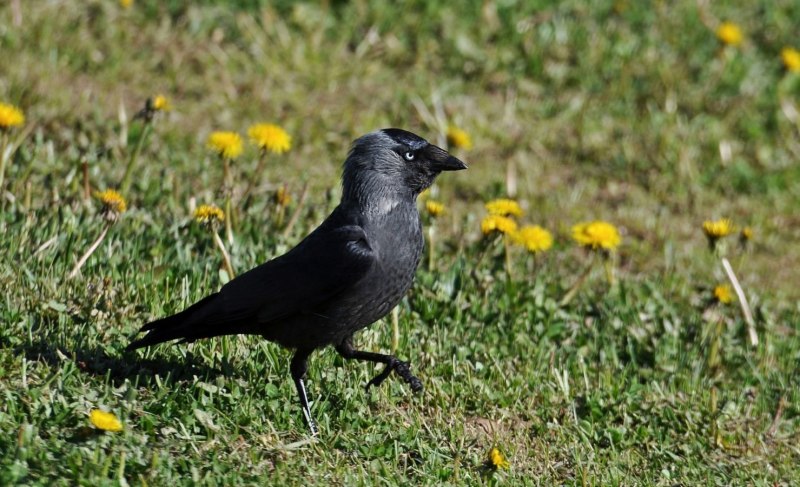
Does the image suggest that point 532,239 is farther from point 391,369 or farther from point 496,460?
point 496,460

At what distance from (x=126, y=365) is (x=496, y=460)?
1.61m

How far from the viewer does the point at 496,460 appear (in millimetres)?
4449

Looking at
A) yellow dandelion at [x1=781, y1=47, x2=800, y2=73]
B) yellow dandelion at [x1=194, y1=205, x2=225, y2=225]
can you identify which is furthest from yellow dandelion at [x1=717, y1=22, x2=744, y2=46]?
yellow dandelion at [x1=194, y1=205, x2=225, y2=225]

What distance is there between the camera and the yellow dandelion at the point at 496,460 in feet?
14.6

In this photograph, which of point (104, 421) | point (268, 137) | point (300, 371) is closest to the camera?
point (104, 421)

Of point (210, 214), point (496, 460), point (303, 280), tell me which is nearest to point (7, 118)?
point (210, 214)

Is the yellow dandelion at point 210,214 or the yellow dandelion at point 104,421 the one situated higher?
the yellow dandelion at point 210,214

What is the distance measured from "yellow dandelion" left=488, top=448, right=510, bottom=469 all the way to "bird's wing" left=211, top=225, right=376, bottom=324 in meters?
0.89

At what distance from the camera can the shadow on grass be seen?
4.62 meters

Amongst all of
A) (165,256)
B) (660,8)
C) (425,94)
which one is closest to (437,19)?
(425,94)

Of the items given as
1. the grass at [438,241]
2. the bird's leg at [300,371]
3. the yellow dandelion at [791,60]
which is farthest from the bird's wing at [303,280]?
the yellow dandelion at [791,60]

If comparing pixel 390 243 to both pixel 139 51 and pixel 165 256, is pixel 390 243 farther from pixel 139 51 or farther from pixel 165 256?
pixel 139 51

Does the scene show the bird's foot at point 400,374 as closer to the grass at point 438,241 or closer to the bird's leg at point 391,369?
the bird's leg at point 391,369

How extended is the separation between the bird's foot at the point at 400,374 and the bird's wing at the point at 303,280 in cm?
43
